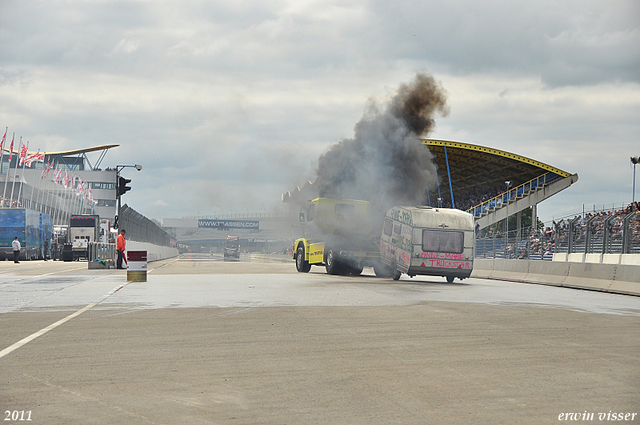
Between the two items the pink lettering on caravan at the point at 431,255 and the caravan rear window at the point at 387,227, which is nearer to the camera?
the pink lettering on caravan at the point at 431,255

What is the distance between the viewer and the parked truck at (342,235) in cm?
2700

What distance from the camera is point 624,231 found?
22.6 meters

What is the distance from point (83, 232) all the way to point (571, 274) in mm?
41999

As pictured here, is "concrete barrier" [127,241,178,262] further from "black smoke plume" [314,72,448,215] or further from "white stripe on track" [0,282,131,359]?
"white stripe on track" [0,282,131,359]

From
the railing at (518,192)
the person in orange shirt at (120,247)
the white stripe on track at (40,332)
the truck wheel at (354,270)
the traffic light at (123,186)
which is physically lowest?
the white stripe on track at (40,332)

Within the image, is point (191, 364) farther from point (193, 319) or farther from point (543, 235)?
point (543, 235)

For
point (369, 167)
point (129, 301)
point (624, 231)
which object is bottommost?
point (129, 301)

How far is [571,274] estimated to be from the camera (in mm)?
24188

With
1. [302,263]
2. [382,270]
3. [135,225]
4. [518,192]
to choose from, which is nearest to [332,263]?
[382,270]

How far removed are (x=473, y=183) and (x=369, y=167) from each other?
183ft

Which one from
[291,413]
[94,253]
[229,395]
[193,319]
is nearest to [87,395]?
[229,395]

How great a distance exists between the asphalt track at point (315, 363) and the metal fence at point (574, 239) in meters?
9.04

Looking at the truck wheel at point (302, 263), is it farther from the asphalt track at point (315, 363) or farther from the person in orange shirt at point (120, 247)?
the asphalt track at point (315, 363)

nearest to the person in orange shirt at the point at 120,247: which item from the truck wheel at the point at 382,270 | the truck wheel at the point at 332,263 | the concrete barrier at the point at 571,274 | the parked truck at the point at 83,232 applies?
the truck wheel at the point at 332,263
